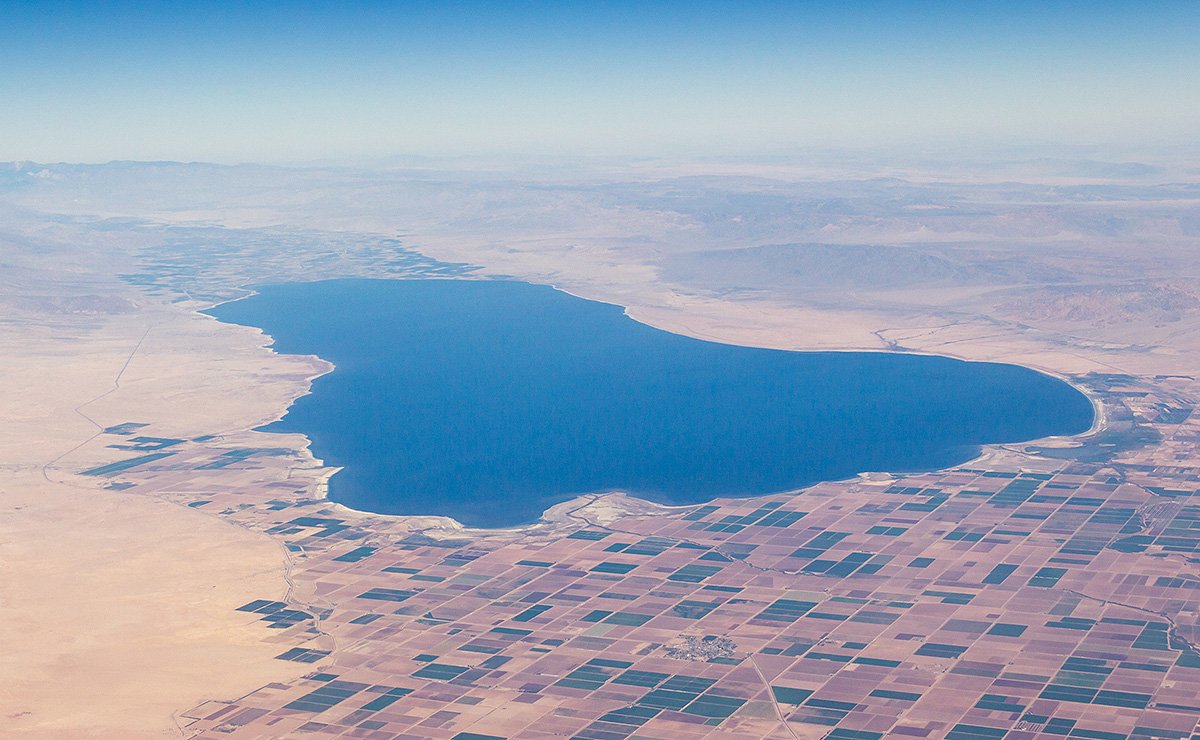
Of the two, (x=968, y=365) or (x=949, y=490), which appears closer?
(x=949, y=490)

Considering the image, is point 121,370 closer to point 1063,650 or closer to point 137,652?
point 137,652

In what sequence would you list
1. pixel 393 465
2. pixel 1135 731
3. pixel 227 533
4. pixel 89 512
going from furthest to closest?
pixel 393 465 < pixel 89 512 < pixel 227 533 < pixel 1135 731

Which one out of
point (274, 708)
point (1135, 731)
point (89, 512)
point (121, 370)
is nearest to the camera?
point (1135, 731)

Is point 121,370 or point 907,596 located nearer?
point 907,596

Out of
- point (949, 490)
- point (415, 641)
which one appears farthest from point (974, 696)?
point (949, 490)

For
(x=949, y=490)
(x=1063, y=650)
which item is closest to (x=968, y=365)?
(x=949, y=490)

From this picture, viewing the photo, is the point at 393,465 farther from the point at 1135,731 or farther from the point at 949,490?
the point at 1135,731
